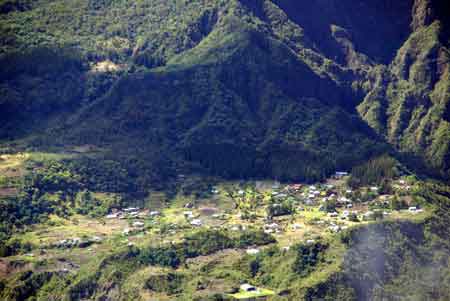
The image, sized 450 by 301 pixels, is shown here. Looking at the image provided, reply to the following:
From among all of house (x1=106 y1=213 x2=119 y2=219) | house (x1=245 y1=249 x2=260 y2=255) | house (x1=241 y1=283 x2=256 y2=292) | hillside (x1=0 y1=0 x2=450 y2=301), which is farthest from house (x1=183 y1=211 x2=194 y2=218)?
house (x1=241 y1=283 x2=256 y2=292)

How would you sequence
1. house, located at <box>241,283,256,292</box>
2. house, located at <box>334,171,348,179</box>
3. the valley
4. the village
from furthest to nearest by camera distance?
house, located at <box>334,171,348,179</box>
the village
the valley
house, located at <box>241,283,256,292</box>

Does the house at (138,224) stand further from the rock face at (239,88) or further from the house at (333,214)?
the house at (333,214)

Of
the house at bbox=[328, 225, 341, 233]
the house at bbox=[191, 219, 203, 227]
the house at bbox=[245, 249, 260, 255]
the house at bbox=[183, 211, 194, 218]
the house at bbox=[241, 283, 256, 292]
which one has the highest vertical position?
the house at bbox=[183, 211, 194, 218]

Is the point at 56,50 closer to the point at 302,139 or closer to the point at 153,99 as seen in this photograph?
the point at 153,99

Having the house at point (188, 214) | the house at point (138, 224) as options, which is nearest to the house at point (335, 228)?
the house at point (188, 214)

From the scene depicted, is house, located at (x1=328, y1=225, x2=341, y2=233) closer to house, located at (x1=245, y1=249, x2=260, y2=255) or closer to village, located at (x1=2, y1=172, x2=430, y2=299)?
village, located at (x1=2, y1=172, x2=430, y2=299)

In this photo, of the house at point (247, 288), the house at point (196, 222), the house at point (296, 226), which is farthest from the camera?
the house at point (196, 222)

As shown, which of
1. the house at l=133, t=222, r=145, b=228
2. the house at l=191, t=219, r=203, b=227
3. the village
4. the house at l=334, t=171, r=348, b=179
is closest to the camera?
the village

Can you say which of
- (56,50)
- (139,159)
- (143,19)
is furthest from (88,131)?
(143,19)
